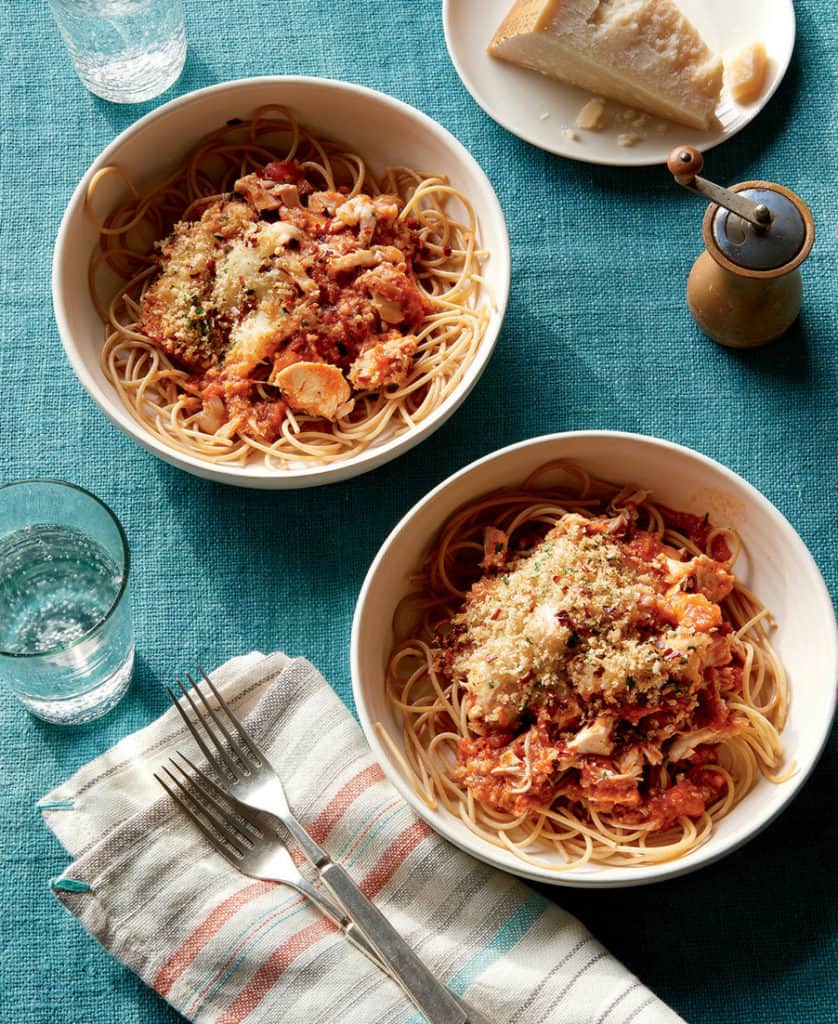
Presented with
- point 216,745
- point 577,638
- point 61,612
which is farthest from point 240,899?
point 577,638

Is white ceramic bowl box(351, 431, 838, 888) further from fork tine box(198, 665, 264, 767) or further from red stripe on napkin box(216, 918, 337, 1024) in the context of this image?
red stripe on napkin box(216, 918, 337, 1024)

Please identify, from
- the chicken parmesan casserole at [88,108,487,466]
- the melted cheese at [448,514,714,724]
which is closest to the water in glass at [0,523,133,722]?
the chicken parmesan casserole at [88,108,487,466]

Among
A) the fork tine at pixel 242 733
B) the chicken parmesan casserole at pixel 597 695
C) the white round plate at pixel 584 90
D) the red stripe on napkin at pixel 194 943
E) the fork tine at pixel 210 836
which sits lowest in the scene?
the red stripe on napkin at pixel 194 943

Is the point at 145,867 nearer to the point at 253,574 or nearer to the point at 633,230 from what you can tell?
the point at 253,574

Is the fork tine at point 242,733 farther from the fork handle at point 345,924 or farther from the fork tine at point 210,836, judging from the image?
the fork handle at point 345,924

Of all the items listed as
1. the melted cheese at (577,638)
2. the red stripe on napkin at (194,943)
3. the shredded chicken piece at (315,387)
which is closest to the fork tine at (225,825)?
the red stripe on napkin at (194,943)

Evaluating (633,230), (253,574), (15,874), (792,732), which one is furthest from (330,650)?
(633,230)
